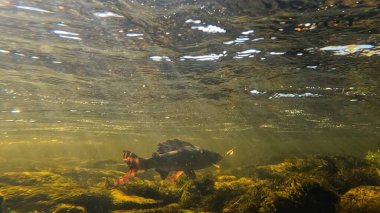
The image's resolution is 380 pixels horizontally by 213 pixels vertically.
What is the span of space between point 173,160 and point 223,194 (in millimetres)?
2863

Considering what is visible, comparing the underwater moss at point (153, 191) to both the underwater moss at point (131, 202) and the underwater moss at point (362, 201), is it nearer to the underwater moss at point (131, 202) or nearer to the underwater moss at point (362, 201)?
the underwater moss at point (131, 202)

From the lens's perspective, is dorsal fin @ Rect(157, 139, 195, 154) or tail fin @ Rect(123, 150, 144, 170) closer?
tail fin @ Rect(123, 150, 144, 170)

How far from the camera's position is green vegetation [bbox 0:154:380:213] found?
9492 millimetres

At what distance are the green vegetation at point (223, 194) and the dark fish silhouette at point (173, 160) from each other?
1.29 m

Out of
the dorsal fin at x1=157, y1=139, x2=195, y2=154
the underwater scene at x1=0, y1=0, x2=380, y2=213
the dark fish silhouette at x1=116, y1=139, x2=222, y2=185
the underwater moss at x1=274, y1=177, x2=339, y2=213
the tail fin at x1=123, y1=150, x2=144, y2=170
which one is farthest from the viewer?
the dorsal fin at x1=157, y1=139, x2=195, y2=154

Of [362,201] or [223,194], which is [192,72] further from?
[362,201]

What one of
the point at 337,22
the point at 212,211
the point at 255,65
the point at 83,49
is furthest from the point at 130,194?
the point at 337,22

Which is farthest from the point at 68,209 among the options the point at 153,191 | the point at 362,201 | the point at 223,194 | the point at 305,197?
the point at 362,201

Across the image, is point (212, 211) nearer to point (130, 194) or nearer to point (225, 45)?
point (130, 194)

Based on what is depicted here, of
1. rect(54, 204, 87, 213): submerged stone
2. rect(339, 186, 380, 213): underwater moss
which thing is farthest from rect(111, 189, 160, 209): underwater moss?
rect(339, 186, 380, 213): underwater moss

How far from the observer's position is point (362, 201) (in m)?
9.17

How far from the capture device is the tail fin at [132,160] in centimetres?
1090

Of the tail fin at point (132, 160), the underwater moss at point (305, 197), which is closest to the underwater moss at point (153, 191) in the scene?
the tail fin at point (132, 160)

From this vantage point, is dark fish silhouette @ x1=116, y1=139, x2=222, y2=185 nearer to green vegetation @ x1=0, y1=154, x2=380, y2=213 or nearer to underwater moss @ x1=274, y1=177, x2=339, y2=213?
green vegetation @ x1=0, y1=154, x2=380, y2=213
